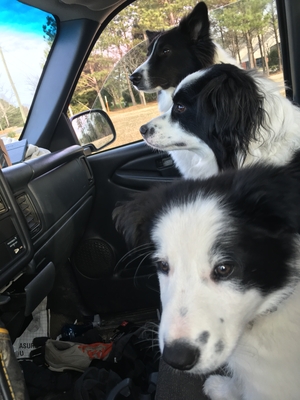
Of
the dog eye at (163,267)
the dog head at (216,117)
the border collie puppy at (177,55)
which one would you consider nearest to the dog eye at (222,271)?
the dog eye at (163,267)

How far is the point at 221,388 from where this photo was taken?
1.90 meters

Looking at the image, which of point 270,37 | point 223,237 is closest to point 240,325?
point 223,237

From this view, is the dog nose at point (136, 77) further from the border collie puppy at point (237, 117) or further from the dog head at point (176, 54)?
the border collie puppy at point (237, 117)

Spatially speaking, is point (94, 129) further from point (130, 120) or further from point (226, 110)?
point (226, 110)

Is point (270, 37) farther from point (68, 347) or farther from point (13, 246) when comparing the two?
point (68, 347)

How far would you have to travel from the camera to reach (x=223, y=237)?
139 centimetres

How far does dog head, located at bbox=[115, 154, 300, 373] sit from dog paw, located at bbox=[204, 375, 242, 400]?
493 millimetres

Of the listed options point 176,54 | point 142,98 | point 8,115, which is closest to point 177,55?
point 176,54

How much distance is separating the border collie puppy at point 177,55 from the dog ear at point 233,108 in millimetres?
657

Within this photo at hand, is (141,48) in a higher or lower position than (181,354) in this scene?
higher

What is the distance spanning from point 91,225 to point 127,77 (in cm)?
137

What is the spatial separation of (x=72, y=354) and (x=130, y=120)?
2022 mm

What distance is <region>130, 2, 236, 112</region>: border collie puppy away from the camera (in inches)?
119

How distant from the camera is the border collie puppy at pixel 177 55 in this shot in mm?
3033
